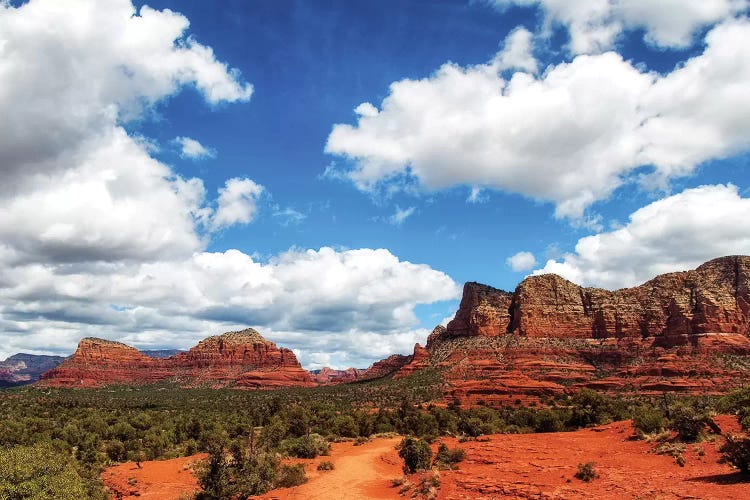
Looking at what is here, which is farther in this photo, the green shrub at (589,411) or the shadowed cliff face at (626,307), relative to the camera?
the shadowed cliff face at (626,307)

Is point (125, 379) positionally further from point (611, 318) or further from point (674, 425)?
point (674, 425)

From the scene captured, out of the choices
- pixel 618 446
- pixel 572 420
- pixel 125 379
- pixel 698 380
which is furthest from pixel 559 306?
pixel 125 379

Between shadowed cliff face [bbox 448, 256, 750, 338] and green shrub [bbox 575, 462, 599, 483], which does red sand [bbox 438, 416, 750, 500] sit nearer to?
green shrub [bbox 575, 462, 599, 483]

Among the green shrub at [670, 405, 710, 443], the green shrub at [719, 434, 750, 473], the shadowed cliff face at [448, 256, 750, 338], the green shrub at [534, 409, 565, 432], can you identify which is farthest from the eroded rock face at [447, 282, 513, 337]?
the green shrub at [719, 434, 750, 473]

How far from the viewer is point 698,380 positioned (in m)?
82.6

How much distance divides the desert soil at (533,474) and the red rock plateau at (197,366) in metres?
127

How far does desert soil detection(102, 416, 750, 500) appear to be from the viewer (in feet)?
60.8

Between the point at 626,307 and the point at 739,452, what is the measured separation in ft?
367

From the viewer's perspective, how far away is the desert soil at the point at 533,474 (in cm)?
1855

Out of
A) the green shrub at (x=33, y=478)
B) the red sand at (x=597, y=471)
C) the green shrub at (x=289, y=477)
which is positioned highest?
the green shrub at (x=33, y=478)

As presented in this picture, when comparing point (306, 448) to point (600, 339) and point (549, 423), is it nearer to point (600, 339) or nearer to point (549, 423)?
point (549, 423)

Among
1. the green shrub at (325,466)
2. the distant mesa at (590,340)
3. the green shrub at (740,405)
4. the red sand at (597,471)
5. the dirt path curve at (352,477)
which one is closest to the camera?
the red sand at (597,471)

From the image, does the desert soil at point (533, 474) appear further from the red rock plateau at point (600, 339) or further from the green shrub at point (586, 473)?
the red rock plateau at point (600, 339)

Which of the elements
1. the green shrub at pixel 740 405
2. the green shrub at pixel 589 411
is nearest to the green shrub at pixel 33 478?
the green shrub at pixel 740 405
